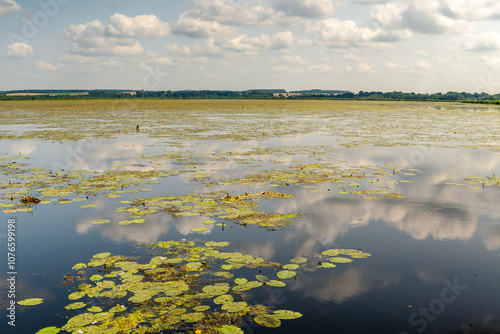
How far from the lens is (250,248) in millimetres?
8359

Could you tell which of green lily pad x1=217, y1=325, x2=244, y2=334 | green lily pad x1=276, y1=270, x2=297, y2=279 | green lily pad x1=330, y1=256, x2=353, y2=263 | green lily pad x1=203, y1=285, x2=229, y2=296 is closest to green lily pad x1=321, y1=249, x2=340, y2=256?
green lily pad x1=330, y1=256, x2=353, y2=263

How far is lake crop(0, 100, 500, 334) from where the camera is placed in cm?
585

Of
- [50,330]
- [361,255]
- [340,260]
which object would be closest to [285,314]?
[340,260]

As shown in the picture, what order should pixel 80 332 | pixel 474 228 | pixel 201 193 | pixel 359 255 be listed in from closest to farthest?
pixel 80 332
pixel 359 255
pixel 474 228
pixel 201 193

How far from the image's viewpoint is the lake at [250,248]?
230 inches


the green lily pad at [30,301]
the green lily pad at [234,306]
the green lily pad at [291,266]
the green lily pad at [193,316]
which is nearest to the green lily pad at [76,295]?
the green lily pad at [30,301]

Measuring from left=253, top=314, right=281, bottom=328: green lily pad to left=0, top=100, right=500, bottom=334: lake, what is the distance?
2 cm

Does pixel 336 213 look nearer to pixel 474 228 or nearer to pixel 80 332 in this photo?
pixel 474 228

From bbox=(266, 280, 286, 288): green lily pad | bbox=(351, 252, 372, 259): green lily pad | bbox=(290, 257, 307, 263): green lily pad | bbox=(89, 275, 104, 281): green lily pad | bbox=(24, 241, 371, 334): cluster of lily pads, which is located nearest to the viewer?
bbox=(24, 241, 371, 334): cluster of lily pads

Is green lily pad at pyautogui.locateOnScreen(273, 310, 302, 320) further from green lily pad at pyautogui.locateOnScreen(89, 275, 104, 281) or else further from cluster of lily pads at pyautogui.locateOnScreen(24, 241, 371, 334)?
green lily pad at pyautogui.locateOnScreen(89, 275, 104, 281)

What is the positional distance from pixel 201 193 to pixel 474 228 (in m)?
7.82

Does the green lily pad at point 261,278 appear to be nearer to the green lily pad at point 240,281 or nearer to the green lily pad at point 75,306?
the green lily pad at point 240,281

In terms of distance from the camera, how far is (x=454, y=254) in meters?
8.05

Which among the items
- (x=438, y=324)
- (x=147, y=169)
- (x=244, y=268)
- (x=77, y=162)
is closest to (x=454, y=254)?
(x=438, y=324)
